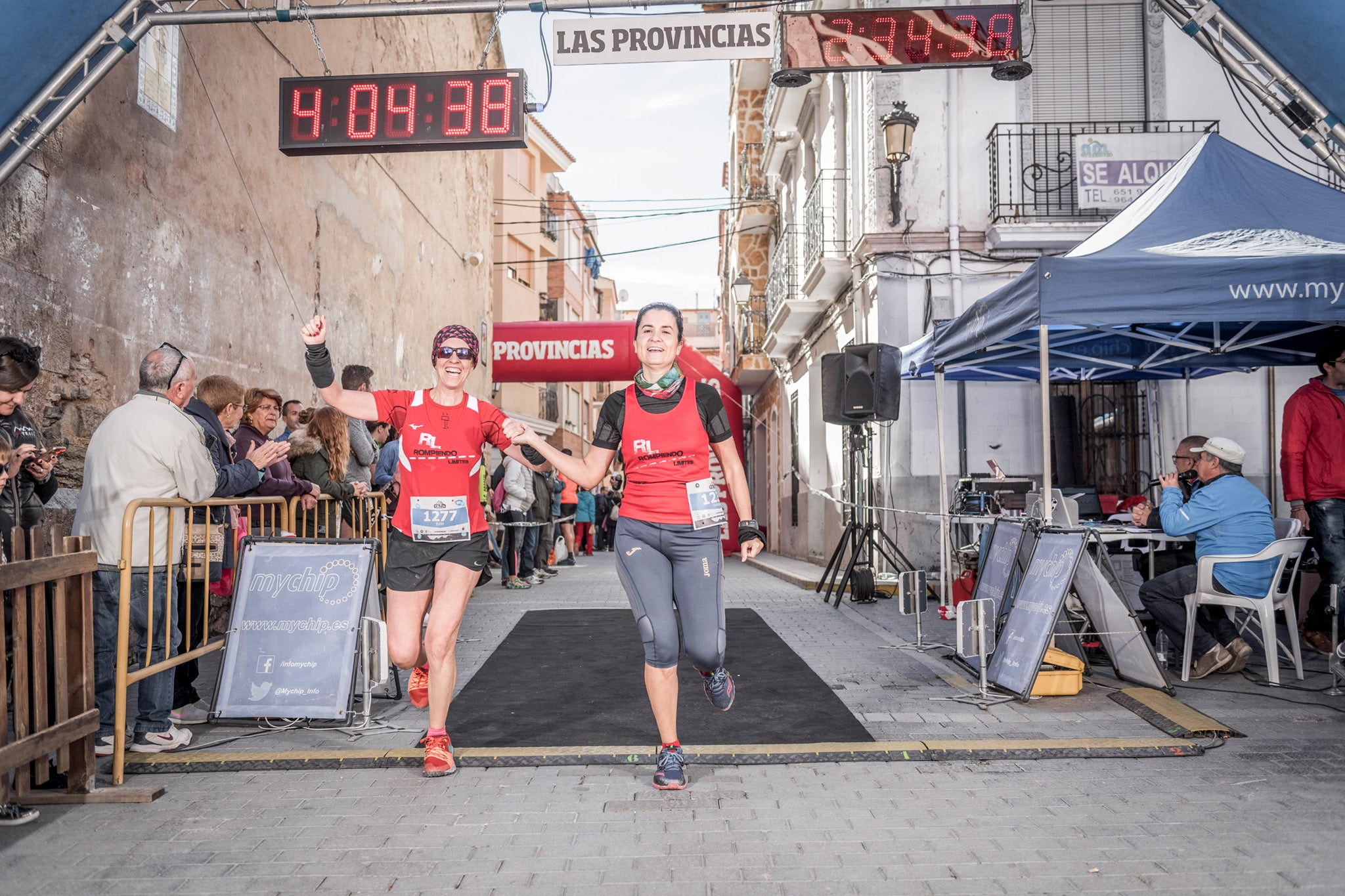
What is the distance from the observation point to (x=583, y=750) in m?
5.14

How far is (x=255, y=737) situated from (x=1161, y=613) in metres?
5.57

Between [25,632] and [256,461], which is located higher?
[256,461]

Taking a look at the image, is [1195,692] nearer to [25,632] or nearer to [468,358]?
[468,358]

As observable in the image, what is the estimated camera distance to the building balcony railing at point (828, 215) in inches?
642

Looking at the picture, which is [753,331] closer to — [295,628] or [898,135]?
[898,135]

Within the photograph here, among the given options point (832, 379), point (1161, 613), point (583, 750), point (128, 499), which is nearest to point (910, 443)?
point (832, 379)

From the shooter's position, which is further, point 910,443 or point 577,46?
point 910,443

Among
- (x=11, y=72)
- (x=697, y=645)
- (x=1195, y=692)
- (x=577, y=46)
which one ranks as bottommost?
(x=1195, y=692)

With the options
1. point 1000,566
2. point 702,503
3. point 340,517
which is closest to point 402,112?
point 340,517

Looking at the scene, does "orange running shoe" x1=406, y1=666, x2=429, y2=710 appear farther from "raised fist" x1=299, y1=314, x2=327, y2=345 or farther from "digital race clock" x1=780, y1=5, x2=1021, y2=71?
"digital race clock" x1=780, y1=5, x2=1021, y2=71

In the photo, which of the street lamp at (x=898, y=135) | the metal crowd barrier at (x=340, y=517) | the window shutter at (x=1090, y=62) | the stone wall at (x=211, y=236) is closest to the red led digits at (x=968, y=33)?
the street lamp at (x=898, y=135)

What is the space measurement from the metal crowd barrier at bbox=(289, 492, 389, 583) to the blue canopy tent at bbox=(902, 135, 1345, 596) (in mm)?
4439

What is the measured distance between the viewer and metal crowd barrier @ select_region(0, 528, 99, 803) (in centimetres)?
404

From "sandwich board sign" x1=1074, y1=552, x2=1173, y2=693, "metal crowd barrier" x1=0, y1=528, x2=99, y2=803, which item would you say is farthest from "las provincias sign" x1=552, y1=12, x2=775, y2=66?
"metal crowd barrier" x1=0, y1=528, x2=99, y2=803
